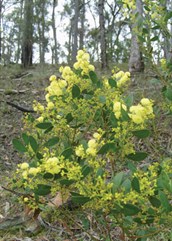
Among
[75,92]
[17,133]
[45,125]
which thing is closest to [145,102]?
[75,92]

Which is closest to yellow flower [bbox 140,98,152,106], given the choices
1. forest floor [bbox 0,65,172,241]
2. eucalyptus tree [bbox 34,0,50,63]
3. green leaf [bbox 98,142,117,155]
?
green leaf [bbox 98,142,117,155]

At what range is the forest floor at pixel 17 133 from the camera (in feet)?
7.66

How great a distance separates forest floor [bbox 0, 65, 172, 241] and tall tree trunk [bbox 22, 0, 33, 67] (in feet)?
6.17

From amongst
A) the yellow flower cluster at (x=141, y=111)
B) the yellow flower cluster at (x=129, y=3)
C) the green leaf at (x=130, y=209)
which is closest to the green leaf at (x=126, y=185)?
the green leaf at (x=130, y=209)

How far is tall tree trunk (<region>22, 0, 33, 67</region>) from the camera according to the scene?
10673 millimetres

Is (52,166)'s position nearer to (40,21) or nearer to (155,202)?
(155,202)

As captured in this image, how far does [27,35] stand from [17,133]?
21.6 ft

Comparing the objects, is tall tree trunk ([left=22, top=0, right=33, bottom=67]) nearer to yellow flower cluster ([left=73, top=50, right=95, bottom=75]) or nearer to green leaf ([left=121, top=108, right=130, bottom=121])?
yellow flower cluster ([left=73, top=50, right=95, bottom=75])

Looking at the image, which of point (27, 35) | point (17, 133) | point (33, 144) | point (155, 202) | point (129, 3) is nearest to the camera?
point (155, 202)

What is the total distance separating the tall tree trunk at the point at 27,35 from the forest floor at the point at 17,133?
1880 mm

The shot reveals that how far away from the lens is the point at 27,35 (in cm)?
1088

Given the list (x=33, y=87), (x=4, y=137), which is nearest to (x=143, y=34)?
(x=4, y=137)

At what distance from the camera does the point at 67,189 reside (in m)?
1.25

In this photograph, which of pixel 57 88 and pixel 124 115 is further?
pixel 57 88
